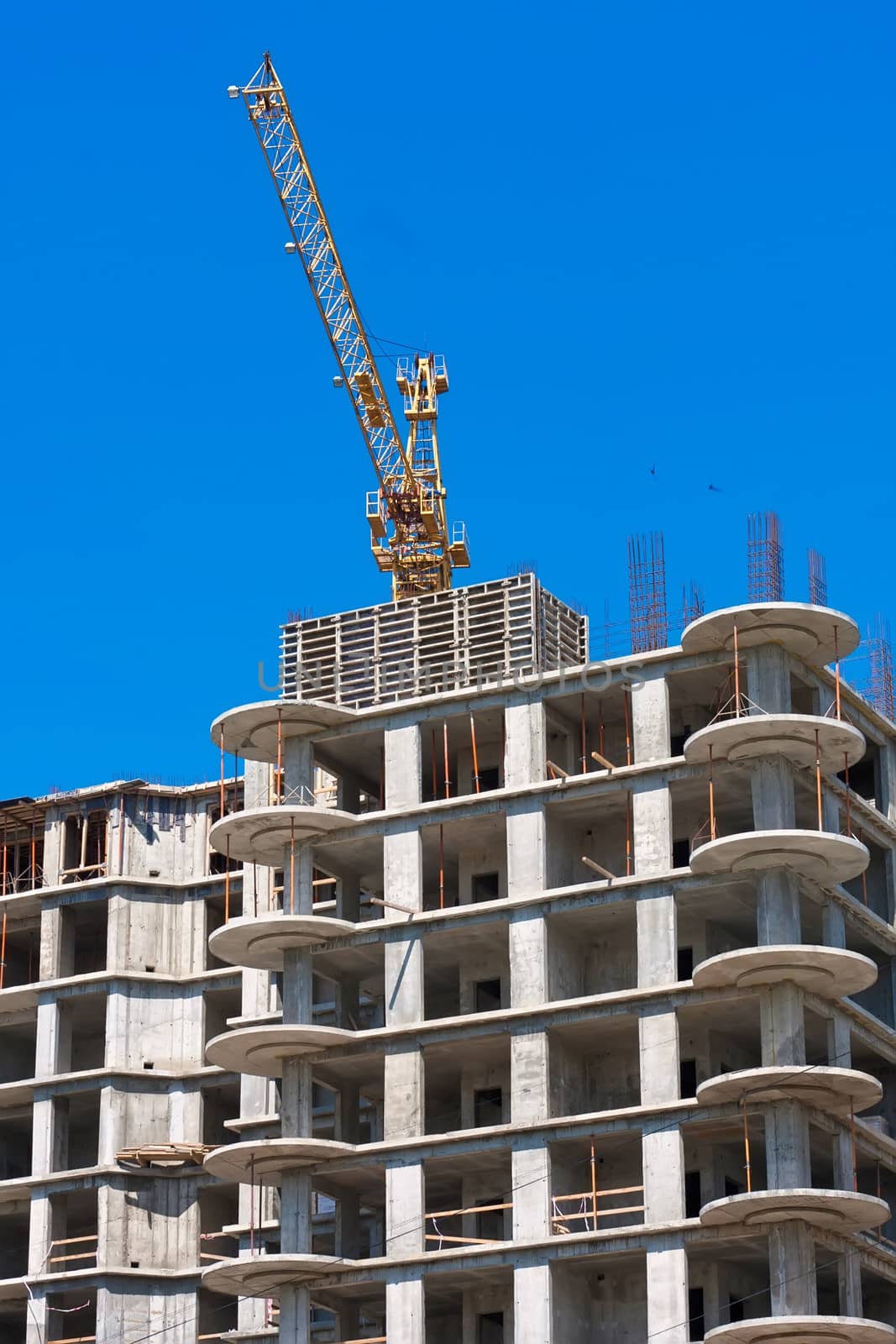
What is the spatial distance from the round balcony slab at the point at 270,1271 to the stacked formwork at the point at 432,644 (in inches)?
715

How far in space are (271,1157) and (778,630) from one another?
854 inches

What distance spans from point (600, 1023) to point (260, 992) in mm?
16113

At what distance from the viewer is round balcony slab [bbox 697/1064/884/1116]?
287 ft

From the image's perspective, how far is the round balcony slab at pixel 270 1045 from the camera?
95.2 m

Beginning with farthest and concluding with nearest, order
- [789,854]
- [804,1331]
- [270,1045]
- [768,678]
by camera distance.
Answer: [270,1045], [768,678], [789,854], [804,1331]

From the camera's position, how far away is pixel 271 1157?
3743 inches

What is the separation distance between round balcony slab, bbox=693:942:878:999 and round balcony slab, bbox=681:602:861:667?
9548 mm

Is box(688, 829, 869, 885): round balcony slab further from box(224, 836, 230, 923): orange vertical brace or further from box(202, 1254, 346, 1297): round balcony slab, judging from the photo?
box(224, 836, 230, 923): orange vertical brace

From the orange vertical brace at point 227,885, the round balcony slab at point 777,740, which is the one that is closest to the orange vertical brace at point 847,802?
the round balcony slab at point 777,740

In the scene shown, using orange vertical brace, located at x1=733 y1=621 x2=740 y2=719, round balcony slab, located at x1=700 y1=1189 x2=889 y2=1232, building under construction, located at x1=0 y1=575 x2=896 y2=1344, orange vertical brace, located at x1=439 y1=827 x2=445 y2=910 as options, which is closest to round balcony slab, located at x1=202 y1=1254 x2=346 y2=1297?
building under construction, located at x1=0 y1=575 x2=896 y2=1344

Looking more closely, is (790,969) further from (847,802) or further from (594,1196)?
(847,802)

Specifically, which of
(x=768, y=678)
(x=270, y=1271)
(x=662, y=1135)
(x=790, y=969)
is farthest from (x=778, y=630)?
(x=270, y=1271)

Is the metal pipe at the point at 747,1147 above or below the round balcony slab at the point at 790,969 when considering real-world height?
below

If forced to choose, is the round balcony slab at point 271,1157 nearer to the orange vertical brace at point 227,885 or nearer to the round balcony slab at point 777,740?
the orange vertical brace at point 227,885
